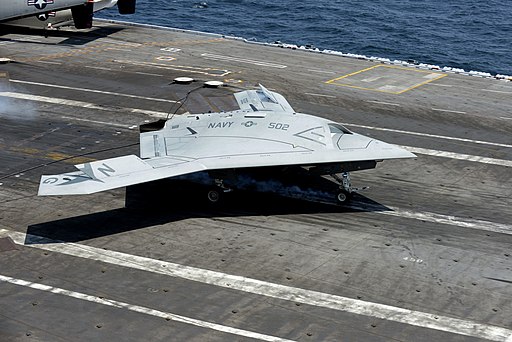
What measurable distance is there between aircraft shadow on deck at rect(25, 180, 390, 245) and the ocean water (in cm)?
4631

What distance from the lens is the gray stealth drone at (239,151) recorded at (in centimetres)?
2748

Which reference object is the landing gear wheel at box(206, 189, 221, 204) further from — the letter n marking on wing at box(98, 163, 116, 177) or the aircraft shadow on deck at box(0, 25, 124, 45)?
the aircraft shadow on deck at box(0, 25, 124, 45)

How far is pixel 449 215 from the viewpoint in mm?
29391

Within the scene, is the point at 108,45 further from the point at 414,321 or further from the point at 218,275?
the point at 414,321

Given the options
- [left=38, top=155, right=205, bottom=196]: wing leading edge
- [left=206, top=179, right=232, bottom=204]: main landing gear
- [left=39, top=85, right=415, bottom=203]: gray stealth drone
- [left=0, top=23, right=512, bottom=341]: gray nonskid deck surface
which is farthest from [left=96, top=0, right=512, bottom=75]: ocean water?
[left=38, top=155, right=205, bottom=196]: wing leading edge

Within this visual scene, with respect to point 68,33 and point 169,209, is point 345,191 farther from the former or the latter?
point 68,33

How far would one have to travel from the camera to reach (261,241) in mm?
26859

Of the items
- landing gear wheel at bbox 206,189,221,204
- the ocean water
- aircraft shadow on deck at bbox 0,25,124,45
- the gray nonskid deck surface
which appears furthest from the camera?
the ocean water

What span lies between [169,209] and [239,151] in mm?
3459

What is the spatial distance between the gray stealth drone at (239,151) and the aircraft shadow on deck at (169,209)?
80 cm

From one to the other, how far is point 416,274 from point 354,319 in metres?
3.78


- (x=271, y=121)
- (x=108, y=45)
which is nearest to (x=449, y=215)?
(x=271, y=121)

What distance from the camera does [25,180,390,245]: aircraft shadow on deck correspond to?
1077 inches

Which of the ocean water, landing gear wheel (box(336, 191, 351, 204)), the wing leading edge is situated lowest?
the ocean water
